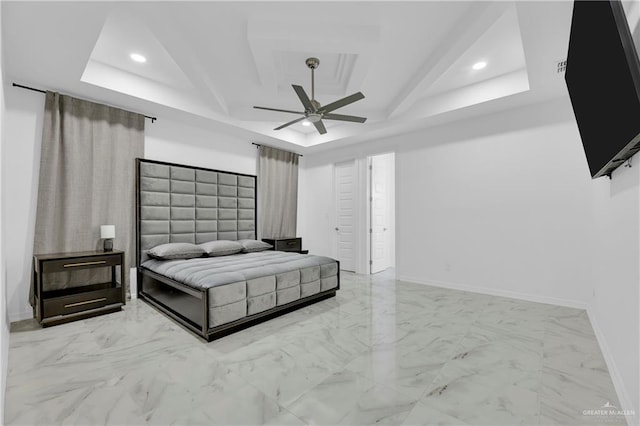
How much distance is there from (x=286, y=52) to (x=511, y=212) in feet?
11.4

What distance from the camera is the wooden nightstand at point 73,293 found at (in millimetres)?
2793

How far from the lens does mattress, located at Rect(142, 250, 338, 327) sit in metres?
2.62

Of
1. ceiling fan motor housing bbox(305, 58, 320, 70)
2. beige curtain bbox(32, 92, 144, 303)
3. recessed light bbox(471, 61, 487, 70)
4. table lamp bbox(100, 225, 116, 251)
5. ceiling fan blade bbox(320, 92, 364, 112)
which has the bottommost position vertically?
table lamp bbox(100, 225, 116, 251)

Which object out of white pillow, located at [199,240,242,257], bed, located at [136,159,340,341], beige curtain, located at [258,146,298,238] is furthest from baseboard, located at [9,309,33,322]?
beige curtain, located at [258,146,298,238]

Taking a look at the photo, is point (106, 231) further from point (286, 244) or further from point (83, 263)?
point (286, 244)

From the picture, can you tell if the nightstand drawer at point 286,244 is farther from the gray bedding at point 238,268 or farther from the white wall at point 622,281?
the white wall at point 622,281

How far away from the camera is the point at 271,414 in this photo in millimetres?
1626

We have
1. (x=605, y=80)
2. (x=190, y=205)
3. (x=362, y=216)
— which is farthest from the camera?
(x=362, y=216)

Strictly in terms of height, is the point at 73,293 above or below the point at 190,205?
below

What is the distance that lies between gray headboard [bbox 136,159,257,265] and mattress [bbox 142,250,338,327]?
0.52 metres

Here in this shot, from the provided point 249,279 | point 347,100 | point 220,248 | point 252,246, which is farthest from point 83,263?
point 347,100

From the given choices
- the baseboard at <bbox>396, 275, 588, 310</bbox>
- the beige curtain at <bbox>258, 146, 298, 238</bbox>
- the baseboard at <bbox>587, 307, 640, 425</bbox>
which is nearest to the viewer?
the baseboard at <bbox>587, 307, 640, 425</bbox>

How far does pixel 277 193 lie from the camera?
5.67 meters

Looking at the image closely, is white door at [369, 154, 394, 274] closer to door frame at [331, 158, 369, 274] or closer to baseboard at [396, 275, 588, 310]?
door frame at [331, 158, 369, 274]
